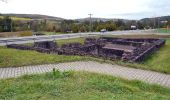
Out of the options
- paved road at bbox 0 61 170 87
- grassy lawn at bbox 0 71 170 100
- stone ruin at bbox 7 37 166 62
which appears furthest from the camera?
stone ruin at bbox 7 37 166 62

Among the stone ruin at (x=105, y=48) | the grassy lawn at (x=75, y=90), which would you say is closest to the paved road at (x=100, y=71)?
the grassy lawn at (x=75, y=90)

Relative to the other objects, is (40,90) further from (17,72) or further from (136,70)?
Result: (136,70)

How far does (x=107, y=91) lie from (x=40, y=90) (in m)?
2.01

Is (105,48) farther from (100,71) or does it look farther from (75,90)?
(75,90)

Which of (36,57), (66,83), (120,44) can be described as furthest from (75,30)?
(66,83)

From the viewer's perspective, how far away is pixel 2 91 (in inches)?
326

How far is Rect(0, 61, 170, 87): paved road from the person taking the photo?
39.8 feet

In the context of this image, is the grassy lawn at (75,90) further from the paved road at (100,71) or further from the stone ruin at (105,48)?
the stone ruin at (105,48)

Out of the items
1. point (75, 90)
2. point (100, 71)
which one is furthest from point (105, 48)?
point (75, 90)

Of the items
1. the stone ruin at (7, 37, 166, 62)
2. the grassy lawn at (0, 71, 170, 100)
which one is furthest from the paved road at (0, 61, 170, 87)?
the stone ruin at (7, 37, 166, 62)

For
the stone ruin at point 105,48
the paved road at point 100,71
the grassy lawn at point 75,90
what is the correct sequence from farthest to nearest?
the stone ruin at point 105,48 → the paved road at point 100,71 → the grassy lawn at point 75,90

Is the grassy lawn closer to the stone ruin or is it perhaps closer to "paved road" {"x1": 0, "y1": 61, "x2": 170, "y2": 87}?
"paved road" {"x1": 0, "y1": 61, "x2": 170, "y2": 87}

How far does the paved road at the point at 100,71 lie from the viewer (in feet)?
39.8

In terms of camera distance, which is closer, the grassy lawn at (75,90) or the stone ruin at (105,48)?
the grassy lawn at (75,90)
